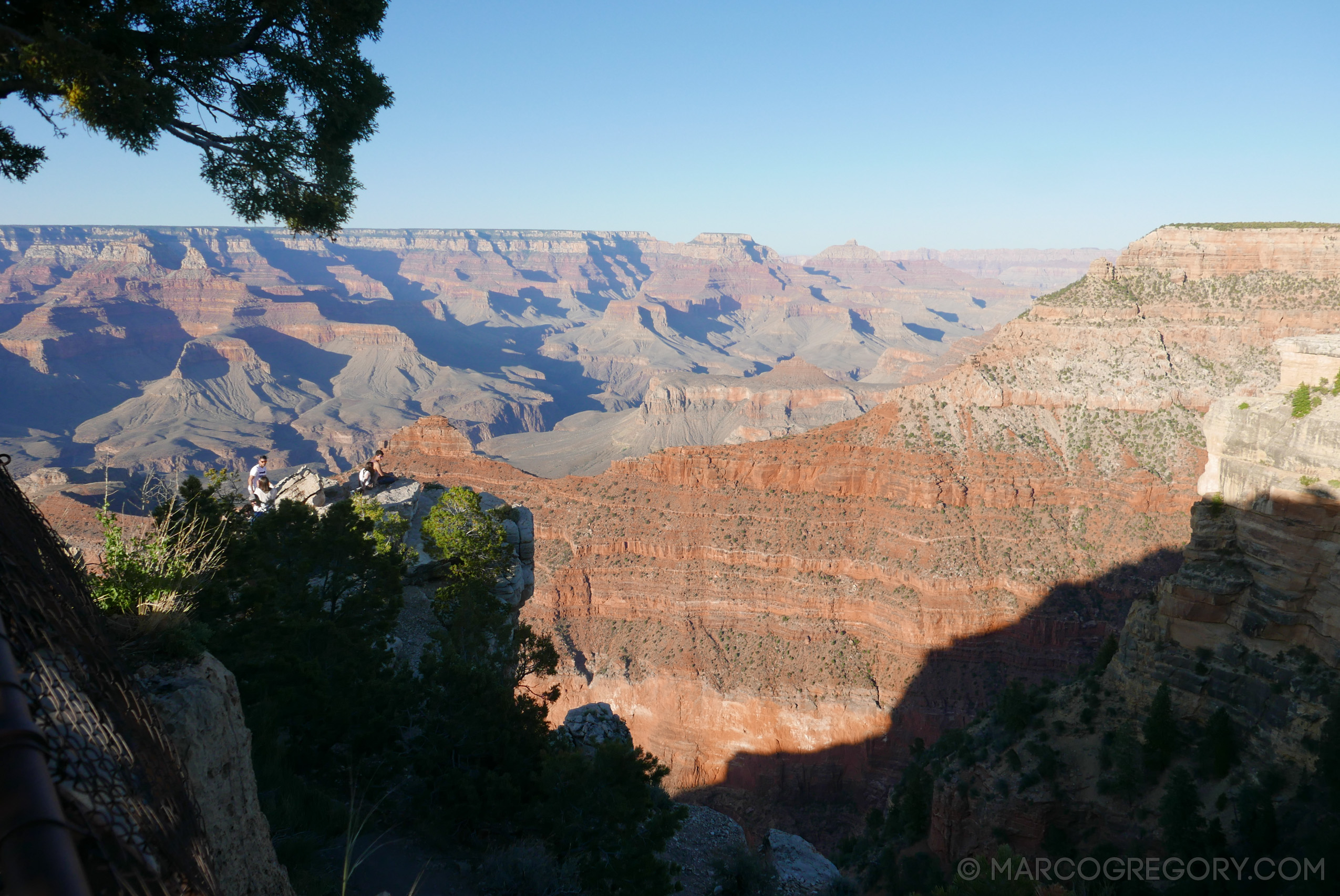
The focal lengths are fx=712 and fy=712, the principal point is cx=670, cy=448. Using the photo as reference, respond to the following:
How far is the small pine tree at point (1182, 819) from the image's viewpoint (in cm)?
1440

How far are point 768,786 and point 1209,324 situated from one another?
162 ft

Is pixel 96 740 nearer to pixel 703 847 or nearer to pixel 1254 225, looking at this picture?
pixel 703 847

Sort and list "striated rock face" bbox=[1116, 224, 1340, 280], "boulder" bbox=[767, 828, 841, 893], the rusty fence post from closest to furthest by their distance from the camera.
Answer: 1. the rusty fence post
2. "boulder" bbox=[767, 828, 841, 893]
3. "striated rock face" bbox=[1116, 224, 1340, 280]

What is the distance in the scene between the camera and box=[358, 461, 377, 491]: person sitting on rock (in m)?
25.5

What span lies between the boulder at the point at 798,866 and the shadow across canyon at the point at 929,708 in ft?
29.7

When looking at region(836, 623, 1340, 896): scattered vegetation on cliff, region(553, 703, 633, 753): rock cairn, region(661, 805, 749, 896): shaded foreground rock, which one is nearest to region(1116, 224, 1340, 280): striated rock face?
region(836, 623, 1340, 896): scattered vegetation on cliff

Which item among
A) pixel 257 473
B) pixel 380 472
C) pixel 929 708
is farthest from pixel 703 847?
pixel 257 473

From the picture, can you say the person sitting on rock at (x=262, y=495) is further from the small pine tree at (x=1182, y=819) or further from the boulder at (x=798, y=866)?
the small pine tree at (x=1182, y=819)

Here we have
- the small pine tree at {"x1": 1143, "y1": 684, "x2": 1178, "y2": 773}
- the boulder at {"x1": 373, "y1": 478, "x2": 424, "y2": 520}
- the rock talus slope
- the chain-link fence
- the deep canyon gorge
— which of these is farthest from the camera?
the deep canyon gorge

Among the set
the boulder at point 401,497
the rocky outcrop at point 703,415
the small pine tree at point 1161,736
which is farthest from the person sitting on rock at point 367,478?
the rocky outcrop at point 703,415

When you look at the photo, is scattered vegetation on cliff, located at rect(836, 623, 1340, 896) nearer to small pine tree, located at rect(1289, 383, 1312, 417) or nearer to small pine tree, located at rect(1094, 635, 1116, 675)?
small pine tree, located at rect(1094, 635, 1116, 675)

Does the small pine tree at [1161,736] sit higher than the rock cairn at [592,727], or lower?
higher

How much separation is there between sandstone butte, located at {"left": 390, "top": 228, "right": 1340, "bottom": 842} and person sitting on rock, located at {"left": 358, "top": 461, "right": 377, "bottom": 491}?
19676 mm

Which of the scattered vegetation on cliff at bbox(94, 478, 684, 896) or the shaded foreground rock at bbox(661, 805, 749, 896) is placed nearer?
the scattered vegetation on cliff at bbox(94, 478, 684, 896)
